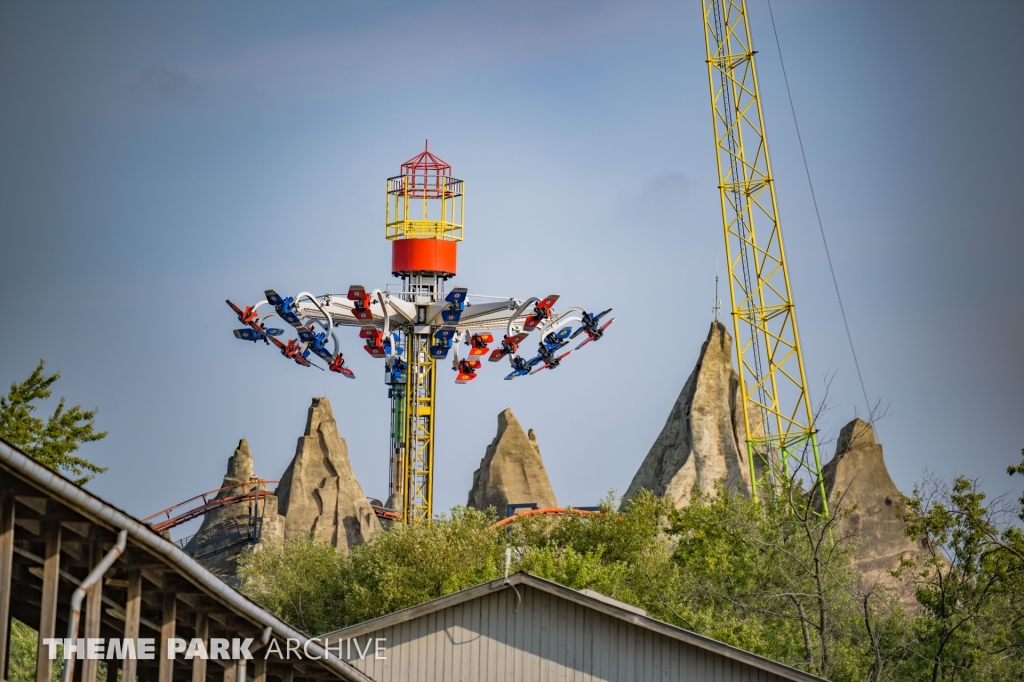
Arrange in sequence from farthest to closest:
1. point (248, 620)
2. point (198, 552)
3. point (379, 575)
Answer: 1. point (198, 552)
2. point (379, 575)
3. point (248, 620)

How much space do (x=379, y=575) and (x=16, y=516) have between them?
2886 centimetres

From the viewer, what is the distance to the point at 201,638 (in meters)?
16.8

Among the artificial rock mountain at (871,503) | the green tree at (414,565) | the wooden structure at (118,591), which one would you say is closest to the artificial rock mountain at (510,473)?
the artificial rock mountain at (871,503)

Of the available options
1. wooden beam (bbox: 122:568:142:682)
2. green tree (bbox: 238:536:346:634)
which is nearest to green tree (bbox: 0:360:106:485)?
green tree (bbox: 238:536:346:634)

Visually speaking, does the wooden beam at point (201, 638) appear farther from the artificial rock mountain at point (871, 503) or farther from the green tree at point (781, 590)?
the artificial rock mountain at point (871, 503)

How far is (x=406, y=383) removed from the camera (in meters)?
62.4

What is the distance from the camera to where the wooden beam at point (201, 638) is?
16547 mm

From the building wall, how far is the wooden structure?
11.2ft

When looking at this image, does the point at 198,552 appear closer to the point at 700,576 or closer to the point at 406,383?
the point at 406,383

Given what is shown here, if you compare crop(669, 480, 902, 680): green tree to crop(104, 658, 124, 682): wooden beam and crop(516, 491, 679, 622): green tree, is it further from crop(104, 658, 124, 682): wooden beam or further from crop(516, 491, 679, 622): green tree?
crop(104, 658, 124, 682): wooden beam

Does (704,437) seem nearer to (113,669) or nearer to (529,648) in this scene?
(529,648)

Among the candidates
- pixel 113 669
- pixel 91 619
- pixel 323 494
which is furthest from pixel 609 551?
pixel 91 619

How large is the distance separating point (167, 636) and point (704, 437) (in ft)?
171

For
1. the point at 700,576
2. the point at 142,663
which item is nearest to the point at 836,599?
the point at 700,576
